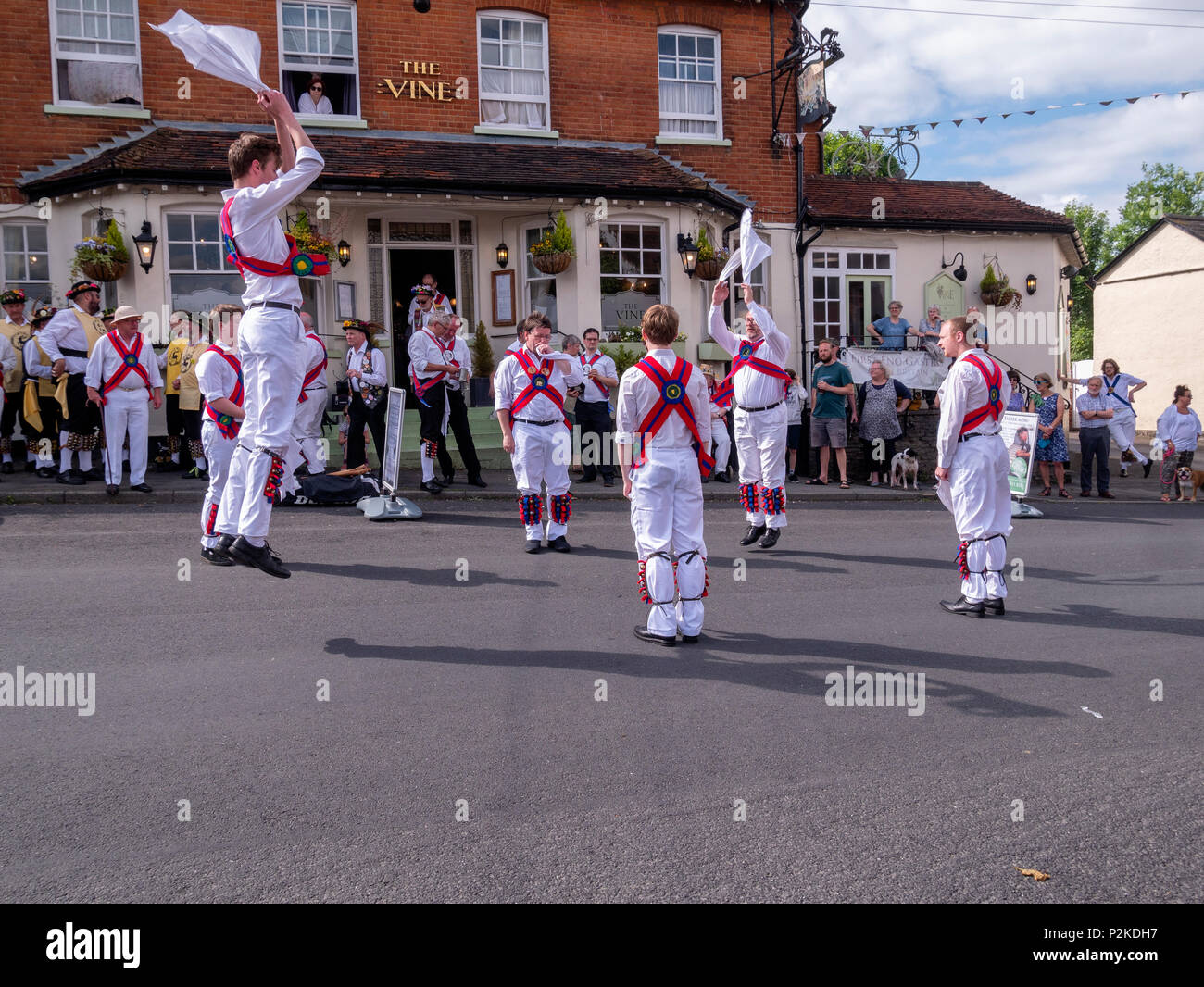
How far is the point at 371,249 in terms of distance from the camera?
65.7 ft

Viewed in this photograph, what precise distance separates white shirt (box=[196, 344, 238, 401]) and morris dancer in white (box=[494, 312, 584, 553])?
259 cm

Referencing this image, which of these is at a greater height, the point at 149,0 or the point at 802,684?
the point at 149,0

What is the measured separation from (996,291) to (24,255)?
1938 centimetres

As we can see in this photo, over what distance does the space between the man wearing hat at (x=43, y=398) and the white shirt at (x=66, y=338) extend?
0.59ft

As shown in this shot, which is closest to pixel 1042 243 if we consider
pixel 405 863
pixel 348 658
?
pixel 348 658

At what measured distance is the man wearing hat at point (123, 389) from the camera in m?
12.8

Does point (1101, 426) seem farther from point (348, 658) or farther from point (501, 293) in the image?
point (348, 658)

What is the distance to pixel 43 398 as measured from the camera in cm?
1436

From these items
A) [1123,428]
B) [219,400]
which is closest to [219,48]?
[219,400]

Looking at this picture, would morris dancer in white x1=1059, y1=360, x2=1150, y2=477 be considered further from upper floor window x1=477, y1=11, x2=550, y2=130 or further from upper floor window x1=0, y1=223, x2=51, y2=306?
upper floor window x1=0, y1=223, x2=51, y2=306

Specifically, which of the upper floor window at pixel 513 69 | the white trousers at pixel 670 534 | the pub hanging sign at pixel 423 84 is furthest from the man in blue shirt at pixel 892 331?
the white trousers at pixel 670 534

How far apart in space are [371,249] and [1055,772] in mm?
17341

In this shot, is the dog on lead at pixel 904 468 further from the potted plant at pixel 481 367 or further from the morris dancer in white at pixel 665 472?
the morris dancer in white at pixel 665 472

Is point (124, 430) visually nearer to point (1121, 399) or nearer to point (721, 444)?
point (721, 444)
